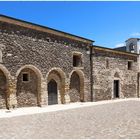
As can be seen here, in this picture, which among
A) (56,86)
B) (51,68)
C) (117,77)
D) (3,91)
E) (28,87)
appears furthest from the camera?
(117,77)

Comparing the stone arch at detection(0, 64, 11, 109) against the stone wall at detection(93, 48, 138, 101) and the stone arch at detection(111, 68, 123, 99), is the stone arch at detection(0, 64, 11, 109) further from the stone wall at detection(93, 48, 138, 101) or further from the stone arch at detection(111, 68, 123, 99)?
the stone arch at detection(111, 68, 123, 99)

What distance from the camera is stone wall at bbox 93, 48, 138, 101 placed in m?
20.8

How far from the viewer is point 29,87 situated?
15.3m

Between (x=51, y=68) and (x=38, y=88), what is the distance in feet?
5.73

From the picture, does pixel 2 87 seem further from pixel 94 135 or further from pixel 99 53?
pixel 99 53

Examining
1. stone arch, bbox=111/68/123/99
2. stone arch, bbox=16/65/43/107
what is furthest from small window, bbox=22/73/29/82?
stone arch, bbox=111/68/123/99

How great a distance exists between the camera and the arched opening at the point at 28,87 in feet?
48.4

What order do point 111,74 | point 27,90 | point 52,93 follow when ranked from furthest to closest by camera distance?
point 111,74 → point 52,93 → point 27,90

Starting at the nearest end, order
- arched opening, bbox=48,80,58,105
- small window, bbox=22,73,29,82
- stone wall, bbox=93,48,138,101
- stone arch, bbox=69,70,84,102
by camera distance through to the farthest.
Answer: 1. small window, bbox=22,73,29,82
2. arched opening, bbox=48,80,58,105
3. stone arch, bbox=69,70,84,102
4. stone wall, bbox=93,48,138,101

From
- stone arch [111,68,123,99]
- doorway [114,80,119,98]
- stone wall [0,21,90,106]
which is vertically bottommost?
doorway [114,80,119,98]

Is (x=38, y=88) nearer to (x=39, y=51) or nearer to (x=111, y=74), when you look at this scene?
(x=39, y=51)

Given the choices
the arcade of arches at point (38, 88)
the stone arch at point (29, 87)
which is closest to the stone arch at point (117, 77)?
the arcade of arches at point (38, 88)

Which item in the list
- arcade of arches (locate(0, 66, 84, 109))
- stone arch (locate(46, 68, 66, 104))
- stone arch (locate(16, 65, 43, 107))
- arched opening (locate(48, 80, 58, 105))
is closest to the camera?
arcade of arches (locate(0, 66, 84, 109))

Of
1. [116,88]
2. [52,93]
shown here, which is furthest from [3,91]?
[116,88]
